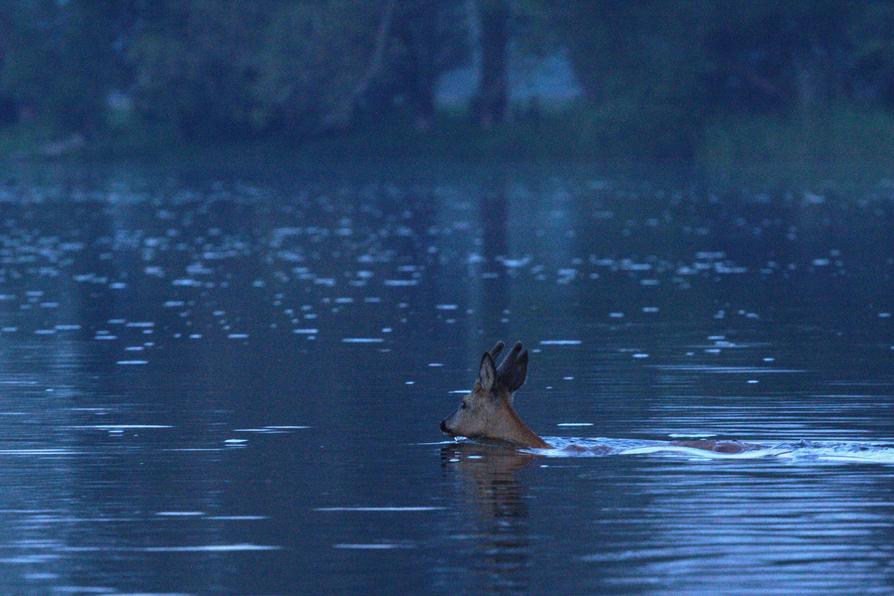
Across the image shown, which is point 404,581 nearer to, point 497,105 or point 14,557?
point 14,557

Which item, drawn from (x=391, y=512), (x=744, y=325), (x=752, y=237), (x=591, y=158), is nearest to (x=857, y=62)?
(x=591, y=158)

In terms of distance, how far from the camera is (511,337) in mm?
21828

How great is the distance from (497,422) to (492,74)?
64.3 meters

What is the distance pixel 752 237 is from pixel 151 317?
1513 cm

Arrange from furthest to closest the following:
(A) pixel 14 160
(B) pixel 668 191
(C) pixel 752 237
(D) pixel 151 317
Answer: (A) pixel 14 160
(B) pixel 668 191
(C) pixel 752 237
(D) pixel 151 317

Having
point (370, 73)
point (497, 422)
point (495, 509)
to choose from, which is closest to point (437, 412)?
point (497, 422)

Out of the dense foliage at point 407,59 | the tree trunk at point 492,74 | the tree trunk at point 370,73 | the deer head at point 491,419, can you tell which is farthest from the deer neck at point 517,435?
the tree trunk at point 492,74

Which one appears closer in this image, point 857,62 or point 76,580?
point 76,580

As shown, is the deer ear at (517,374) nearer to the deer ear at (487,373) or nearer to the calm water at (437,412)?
the deer ear at (487,373)

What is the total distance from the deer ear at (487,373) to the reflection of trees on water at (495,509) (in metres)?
0.46

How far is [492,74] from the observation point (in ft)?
254

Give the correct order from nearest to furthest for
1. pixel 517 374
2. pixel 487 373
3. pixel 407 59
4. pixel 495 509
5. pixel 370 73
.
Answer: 1. pixel 495 509
2. pixel 517 374
3. pixel 487 373
4. pixel 370 73
5. pixel 407 59

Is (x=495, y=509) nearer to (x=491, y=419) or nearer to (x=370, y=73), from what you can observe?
(x=491, y=419)

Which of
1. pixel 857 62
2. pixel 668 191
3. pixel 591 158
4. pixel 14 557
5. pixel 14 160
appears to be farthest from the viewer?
pixel 14 160
